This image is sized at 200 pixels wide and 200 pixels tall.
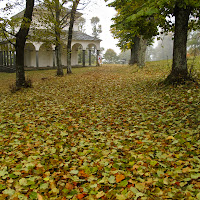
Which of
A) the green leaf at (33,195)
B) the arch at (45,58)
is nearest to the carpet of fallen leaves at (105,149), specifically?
the green leaf at (33,195)

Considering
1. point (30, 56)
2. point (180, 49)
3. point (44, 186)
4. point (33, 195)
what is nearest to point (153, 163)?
point (44, 186)

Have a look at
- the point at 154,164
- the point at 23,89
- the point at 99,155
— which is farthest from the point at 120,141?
the point at 23,89

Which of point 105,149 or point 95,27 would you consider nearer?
point 105,149

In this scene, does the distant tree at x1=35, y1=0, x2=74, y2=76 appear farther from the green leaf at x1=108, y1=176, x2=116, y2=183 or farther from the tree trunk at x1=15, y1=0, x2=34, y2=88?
the green leaf at x1=108, y1=176, x2=116, y2=183

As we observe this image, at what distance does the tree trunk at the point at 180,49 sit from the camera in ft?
26.9

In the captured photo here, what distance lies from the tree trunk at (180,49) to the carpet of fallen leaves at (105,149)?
838 millimetres

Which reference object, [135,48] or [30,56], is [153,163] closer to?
[135,48]

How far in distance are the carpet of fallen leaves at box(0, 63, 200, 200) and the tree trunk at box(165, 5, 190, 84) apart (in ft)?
2.75

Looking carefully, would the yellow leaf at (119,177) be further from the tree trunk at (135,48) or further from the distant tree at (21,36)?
the tree trunk at (135,48)

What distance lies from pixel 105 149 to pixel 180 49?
6.21 m

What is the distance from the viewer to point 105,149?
423cm

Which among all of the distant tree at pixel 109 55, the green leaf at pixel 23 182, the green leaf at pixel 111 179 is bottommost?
the green leaf at pixel 23 182

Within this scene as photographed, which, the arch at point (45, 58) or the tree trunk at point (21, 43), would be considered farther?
the arch at point (45, 58)

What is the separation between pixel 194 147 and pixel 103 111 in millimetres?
3526
